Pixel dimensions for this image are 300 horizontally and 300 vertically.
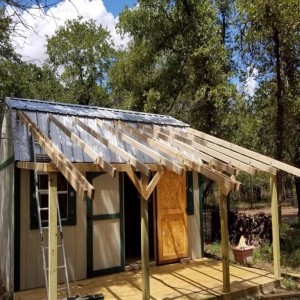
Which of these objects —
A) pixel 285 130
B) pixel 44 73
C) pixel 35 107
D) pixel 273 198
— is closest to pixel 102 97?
pixel 44 73

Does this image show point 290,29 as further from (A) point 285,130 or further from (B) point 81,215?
(B) point 81,215

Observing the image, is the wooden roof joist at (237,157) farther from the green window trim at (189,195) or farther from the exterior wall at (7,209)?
the exterior wall at (7,209)

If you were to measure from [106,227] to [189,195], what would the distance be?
2.27 metres

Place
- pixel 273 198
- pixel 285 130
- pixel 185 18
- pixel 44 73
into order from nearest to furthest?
pixel 273 198 → pixel 285 130 → pixel 185 18 → pixel 44 73

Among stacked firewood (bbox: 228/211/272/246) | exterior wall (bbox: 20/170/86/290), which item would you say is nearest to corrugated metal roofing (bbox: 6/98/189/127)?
exterior wall (bbox: 20/170/86/290)

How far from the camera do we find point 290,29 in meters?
9.39

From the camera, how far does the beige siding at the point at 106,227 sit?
720 cm

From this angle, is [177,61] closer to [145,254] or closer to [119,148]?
[119,148]

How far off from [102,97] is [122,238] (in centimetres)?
1544

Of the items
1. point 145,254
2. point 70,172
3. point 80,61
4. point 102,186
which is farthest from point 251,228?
point 80,61

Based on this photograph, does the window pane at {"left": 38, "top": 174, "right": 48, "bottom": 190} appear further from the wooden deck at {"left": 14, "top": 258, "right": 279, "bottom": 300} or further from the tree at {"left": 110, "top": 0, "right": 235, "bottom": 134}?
the tree at {"left": 110, "top": 0, "right": 235, "bottom": 134}

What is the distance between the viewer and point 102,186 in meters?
7.39

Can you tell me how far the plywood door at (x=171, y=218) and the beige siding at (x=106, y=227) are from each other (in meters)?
1.00

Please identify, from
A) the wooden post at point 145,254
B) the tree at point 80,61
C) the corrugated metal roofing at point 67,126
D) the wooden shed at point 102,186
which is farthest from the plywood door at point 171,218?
the tree at point 80,61
